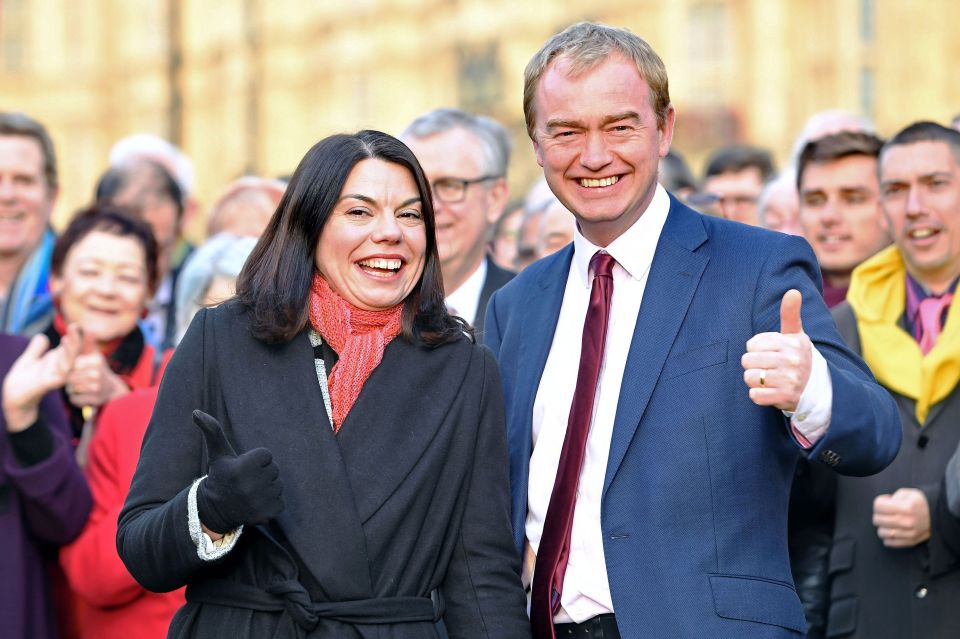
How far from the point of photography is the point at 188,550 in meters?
2.97

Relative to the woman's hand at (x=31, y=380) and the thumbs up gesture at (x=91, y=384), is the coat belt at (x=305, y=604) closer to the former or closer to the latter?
the woman's hand at (x=31, y=380)

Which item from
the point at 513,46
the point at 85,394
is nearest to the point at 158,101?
the point at 513,46

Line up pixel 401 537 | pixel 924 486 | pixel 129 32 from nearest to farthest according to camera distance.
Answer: pixel 401 537 < pixel 924 486 < pixel 129 32

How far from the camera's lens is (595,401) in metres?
3.40

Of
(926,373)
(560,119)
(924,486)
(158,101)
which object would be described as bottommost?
(924,486)

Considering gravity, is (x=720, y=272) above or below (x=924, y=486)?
above

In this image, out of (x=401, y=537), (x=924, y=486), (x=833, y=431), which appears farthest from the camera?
(x=924, y=486)

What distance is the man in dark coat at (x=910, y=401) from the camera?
13.7ft

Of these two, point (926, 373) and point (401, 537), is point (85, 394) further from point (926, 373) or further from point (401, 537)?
point (926, 373)

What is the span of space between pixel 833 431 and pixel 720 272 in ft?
1.84

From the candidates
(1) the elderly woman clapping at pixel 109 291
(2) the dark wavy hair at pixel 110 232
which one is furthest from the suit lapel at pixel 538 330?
(2) the dark wavy hair at pixel 110 232

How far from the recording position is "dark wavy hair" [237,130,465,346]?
325cm

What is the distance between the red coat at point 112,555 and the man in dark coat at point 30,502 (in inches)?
2.6

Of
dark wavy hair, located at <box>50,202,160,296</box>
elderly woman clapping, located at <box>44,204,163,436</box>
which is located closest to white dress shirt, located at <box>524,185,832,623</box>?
elderly woman clapping, located at <box>44,204,163,436</box>
